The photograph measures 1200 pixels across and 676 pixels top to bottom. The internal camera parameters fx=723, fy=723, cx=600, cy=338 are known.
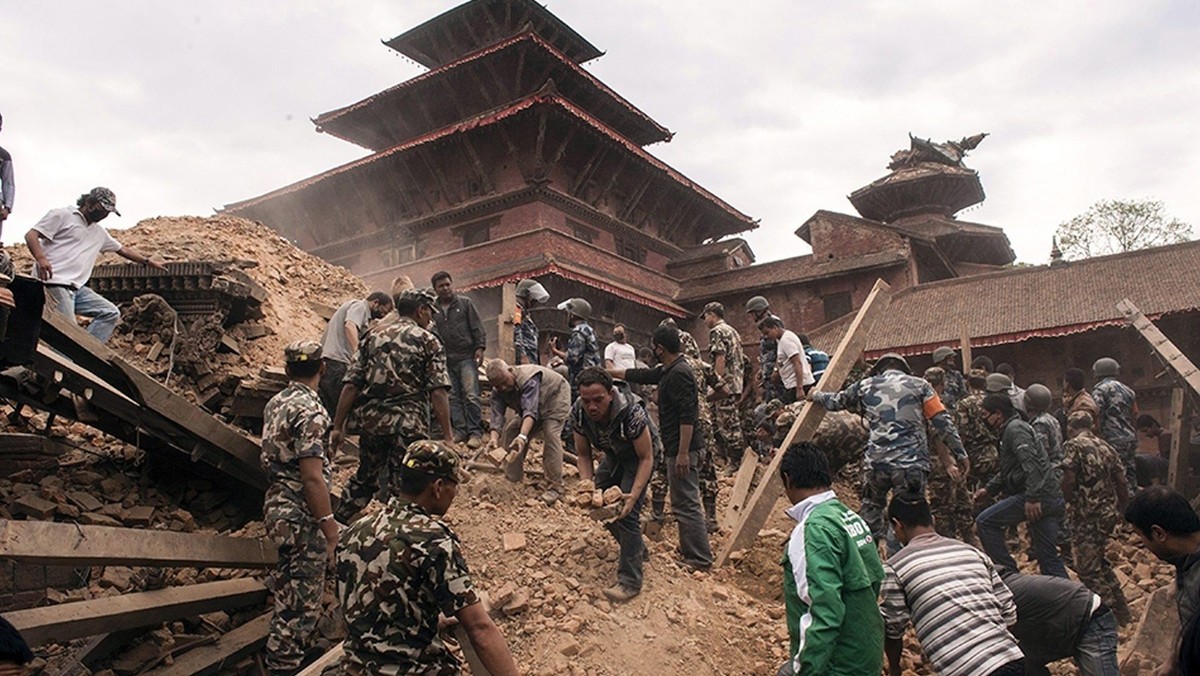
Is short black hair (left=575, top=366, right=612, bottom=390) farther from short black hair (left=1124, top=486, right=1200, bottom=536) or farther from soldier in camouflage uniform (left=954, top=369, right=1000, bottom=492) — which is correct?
soldier in camouflage uniform (left=954, top=369, right=1000, bottom=492)

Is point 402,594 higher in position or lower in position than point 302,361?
lower

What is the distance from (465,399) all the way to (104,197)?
A: 356 cm

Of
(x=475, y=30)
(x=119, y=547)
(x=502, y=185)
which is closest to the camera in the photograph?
(x=119, y=547)

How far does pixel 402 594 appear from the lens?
8.89ft

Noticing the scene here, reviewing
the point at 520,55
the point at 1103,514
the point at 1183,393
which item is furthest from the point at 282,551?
the point at 520,55

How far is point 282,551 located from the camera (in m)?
4.28

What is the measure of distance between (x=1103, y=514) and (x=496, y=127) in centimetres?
1618

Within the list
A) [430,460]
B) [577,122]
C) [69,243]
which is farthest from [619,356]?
[577,122]

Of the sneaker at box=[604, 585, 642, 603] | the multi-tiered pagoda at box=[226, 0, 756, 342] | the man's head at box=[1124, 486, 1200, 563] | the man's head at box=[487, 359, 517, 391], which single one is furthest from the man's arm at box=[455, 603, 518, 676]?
the multi-tiered pagoda at box=[226, 0, 756, 342]

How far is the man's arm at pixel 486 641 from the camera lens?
266 cm

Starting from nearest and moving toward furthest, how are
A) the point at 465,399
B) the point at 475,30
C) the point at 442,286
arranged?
the point at 442,286 < the point at 465,399 < the point at 475,30

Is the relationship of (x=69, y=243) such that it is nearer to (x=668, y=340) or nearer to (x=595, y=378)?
(x=595, y=378)

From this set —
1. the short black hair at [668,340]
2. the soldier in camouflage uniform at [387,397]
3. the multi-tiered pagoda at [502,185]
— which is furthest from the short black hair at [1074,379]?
the multi-tiered pagoda at [502,185]

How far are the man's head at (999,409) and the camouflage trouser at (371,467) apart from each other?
4774mm
